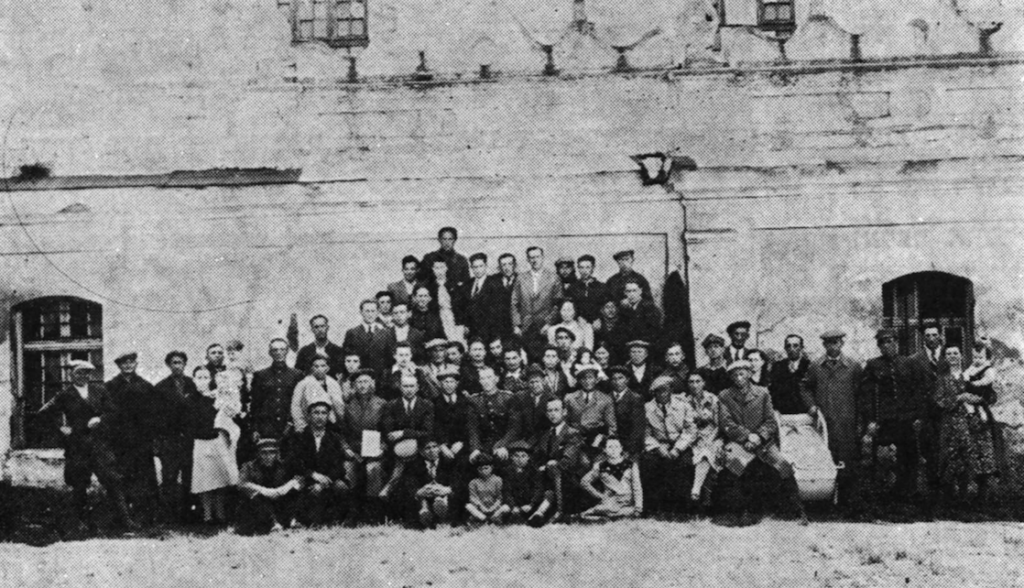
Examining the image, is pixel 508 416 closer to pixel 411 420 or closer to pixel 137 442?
pixel 411 420

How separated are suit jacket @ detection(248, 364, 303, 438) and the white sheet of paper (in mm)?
515

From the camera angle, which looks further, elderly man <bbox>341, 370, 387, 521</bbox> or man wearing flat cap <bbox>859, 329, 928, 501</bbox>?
man wearing flat cap <bbox>859, 329, 928, 501</bbox>

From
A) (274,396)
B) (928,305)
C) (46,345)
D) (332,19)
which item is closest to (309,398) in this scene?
(274,396)

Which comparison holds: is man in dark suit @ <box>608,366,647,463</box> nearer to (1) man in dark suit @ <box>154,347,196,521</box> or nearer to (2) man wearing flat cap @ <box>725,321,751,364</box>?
(2) man wearing flat cap @ <box>725,321,751,364</box>

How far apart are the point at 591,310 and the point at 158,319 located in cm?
281

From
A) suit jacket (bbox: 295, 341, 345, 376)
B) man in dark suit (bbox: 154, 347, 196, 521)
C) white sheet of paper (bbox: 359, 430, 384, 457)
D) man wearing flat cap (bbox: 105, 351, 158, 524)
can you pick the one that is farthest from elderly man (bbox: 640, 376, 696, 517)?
man wearing flat cap (bbox: 105, 351, 158, 524)

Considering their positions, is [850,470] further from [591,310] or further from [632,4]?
[632,4]

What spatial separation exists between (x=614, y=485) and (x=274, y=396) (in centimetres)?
220

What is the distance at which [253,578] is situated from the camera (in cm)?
768

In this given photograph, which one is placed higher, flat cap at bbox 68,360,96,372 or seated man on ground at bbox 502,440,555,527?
flat cap at bbox 68,360,96,372

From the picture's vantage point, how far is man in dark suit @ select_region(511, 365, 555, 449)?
806 cm

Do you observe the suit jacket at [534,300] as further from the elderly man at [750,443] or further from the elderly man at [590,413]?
the elderly man at [750,443]

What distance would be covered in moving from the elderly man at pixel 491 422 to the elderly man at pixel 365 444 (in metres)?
0.57

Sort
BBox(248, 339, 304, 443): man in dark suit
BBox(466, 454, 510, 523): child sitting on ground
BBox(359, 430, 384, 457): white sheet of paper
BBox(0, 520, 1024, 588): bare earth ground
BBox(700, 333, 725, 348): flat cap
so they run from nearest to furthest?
BBox(0, 520, 1024, 588): bare earth ground < BBox(466, 454, 510, 523): child sitting on ground < BBox(359, 430, 384, 457): white sheet of paper < BBox(248, 339, 304, 443): man in dark suit < BBox(700, 333, 725, 348): flat cap
